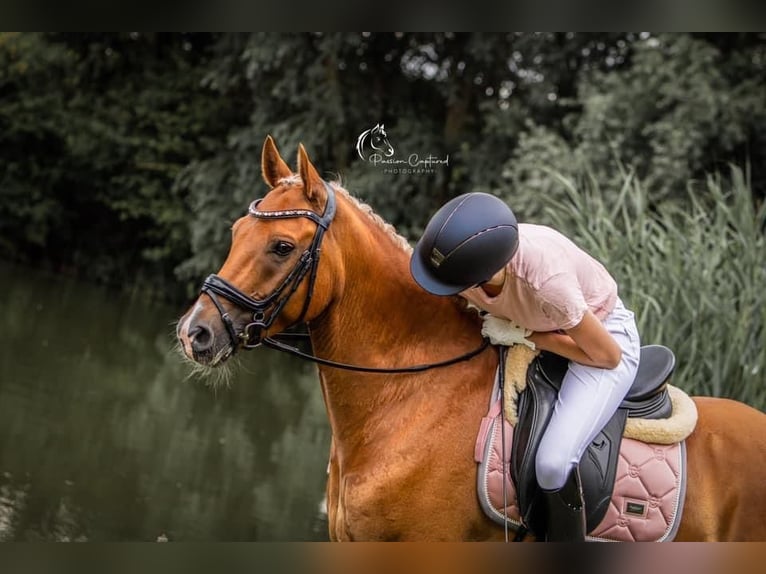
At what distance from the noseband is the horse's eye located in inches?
1.8

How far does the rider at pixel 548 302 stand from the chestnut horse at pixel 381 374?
196 millimetres

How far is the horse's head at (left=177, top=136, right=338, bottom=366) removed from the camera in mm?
2451

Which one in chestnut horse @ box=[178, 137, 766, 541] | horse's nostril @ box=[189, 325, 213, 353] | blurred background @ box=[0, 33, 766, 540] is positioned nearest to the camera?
horse's nostril @ box=[189, 325, 213, 353]

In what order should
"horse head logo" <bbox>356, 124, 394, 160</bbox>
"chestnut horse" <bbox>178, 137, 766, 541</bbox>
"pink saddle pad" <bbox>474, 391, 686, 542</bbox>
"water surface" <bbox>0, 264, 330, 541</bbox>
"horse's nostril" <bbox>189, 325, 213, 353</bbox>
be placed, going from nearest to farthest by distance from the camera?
"horse's nostril" <bbox>189, 325, 213, 353</bbox>
"chestnut horse" <bbox>178, 137, 766, 541</bbox>
"pink saddle pad" <bbox>474, 391, 686, 542</bbox>
"horse head logo" <bbox>356, 124, 394, 160</bbox>
"water surface" <bbox>0, 264, 330, 541</bbox>

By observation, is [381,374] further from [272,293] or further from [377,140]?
[377,140]

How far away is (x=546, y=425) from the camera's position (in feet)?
8.61

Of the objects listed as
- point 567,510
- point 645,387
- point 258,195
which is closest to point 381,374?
point 567,510

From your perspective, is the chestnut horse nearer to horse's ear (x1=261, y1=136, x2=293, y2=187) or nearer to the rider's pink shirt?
horse's ear (x1=261, y1=136, x2=293, y2=187)

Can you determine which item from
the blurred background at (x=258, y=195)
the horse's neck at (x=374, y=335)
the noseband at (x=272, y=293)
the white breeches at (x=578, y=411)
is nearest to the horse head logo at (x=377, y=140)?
the blurred background at (x=258, y=195)

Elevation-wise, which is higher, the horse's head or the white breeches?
the horse's head

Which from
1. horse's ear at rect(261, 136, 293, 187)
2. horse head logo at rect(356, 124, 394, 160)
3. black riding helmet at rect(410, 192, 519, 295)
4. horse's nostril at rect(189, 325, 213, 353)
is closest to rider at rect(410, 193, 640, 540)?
black riding helmet at rect(410, 192, 519, 295)

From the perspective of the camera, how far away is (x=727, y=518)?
2795 mm

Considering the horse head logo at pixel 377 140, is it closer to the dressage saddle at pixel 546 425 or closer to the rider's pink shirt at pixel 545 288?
the rider's pink shirt at pixel 545 288

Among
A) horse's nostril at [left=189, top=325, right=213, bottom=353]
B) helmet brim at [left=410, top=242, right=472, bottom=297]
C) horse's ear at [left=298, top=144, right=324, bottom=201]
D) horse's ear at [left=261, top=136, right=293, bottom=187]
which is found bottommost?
horse's nostril at [left=189, top=325, right=213, bottom=353]
